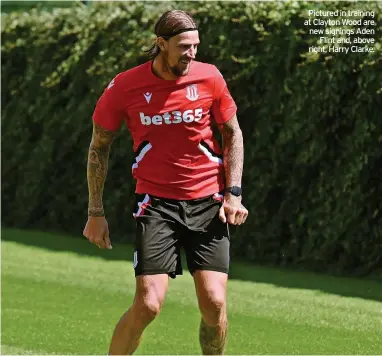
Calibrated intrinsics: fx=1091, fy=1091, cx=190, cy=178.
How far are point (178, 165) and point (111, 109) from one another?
19.9 inches

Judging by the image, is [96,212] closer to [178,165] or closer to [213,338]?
[178,165]

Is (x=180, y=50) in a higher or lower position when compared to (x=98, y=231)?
higher

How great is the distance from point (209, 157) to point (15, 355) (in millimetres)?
2384

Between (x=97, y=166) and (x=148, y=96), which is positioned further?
(x=97, y=166)

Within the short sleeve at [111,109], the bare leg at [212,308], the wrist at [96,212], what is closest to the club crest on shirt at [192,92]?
the short sleeve at [111,109]

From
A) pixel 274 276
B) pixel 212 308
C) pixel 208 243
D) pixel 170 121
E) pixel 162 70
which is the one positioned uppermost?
pixel 162 70

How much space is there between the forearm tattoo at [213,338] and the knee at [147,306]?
449 millimetres

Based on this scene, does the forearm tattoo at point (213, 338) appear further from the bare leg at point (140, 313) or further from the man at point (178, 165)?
the bare leg at point (140, 313)

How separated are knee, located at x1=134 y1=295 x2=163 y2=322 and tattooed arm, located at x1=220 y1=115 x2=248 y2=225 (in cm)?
64

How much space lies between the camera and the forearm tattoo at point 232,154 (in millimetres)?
6340

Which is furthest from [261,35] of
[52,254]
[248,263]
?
[52,254]

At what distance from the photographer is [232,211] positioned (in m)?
6.25

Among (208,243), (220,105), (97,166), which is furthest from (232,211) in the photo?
(97,166)

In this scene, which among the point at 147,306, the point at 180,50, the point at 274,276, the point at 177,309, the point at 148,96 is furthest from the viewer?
the point at 274,276
